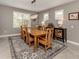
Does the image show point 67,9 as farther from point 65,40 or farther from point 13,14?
point 13,14

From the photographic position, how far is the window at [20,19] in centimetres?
748

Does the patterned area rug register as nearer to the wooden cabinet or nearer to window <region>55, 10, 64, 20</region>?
the wooden cabinet

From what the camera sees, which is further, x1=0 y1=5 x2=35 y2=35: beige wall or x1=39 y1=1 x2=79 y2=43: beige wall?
x1=0 y1=5 x2=35 y2=35: beige wall

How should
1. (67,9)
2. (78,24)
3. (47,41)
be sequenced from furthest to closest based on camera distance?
(67,9) < (78,24) < (47,41)

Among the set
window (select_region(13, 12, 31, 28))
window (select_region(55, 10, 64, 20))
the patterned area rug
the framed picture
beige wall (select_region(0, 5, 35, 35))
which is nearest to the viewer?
the patterned area rug

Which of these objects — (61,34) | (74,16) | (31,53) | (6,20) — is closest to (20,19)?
(6,20)

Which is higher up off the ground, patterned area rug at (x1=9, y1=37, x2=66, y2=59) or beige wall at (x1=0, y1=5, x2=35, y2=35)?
beige wall at (x1=0, y1=5, x2=35, y2=35)

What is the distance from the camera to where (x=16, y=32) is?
7.54 meters

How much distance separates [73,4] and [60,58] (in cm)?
352

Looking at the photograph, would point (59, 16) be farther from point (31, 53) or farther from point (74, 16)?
point (31, 53)

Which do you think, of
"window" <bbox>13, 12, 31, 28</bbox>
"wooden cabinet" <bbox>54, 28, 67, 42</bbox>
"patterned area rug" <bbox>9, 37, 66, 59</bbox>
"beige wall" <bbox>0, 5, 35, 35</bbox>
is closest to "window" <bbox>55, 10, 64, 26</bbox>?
"wooden cabinet" <bbox>54, 28, 67, 42</bbox>

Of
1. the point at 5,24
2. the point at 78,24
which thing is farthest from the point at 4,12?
the point at 78,24

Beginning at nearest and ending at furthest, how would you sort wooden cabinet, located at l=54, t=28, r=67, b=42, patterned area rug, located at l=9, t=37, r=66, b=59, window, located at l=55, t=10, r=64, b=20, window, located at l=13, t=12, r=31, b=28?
patterned area rug, located at l=9, t=37, r=66, b=59 < wooden cabinet, located at l=54, t=28, r=67, b=42 < window, located at l=55, t=10, r=64, b=20 < window, located at l=13, t=12, r=31, b=28

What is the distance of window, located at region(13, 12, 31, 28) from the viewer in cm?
748
